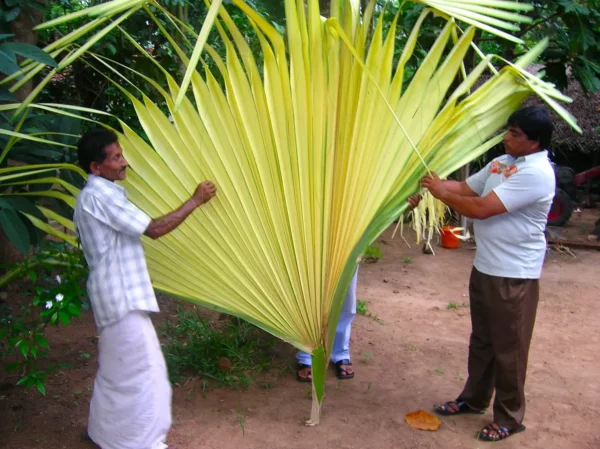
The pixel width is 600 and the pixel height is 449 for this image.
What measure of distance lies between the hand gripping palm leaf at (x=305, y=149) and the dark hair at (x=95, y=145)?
0.24 meters

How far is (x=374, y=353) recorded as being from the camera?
3795mm

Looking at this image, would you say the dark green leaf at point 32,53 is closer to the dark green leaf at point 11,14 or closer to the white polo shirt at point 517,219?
the dark green leaf at point 11,14

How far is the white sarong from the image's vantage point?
231 cm

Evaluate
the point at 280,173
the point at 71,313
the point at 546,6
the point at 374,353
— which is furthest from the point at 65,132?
the point at 546,6

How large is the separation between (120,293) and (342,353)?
1.49 meters

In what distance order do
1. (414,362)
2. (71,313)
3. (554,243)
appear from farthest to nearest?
(554,243)
(414,362)
(71,313)

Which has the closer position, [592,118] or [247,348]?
[247,348]

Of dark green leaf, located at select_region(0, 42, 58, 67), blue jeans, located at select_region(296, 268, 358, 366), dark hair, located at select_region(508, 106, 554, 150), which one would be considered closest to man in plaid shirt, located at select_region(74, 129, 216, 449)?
dark green leaf, located at select_region(0, 42, 58, 67)

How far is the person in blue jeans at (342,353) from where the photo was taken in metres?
3.24

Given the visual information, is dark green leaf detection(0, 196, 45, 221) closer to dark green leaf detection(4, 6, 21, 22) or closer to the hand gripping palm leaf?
the hand gripping palm leaf

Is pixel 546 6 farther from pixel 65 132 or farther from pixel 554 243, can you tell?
pixel 65 132

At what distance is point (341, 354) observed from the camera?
133 inches

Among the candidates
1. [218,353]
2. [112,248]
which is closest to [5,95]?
[112,248]

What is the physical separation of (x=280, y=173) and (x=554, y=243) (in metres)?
5.96
